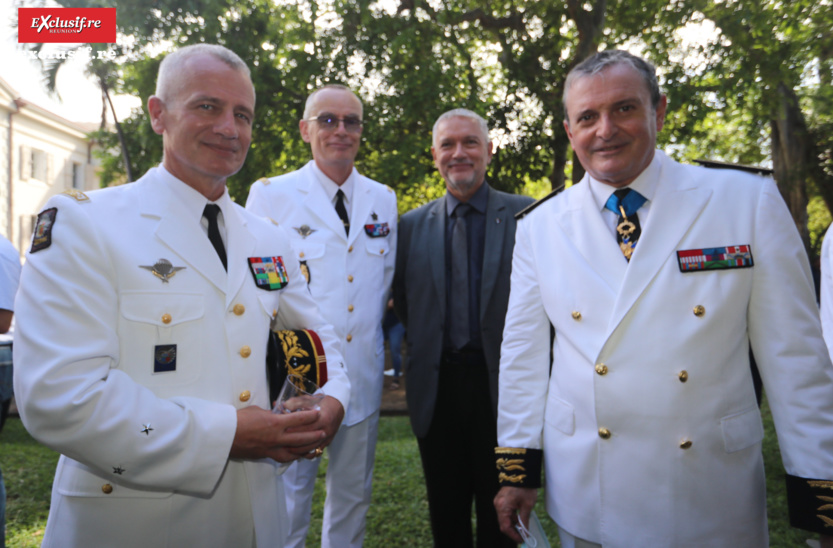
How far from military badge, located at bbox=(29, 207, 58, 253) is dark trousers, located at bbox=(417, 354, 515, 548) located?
7.04ft

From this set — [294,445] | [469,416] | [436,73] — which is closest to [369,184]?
[469,416]

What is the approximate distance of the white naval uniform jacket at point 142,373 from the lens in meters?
1.52

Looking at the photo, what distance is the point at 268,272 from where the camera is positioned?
2088 mm

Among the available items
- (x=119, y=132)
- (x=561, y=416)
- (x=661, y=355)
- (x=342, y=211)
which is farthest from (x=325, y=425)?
(x=119, y=132)

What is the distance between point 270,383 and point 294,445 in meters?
0.32

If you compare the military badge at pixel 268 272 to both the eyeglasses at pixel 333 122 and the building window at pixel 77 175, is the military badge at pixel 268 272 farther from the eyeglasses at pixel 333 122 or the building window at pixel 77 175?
the building window at pixel 77 175

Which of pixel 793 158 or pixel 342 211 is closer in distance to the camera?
pixel 342 211

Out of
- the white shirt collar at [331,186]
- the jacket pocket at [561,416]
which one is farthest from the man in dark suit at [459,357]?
the jacket pocket at [561,416]

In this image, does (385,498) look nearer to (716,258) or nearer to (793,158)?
(716,258)

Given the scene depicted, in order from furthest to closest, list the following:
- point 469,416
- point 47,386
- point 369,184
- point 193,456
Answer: point 369,184, point 469,416, point 193,456, point 47,386

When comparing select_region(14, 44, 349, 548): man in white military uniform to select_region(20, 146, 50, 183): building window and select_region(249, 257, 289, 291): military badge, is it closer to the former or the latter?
select_region(249, 257, 289, 291): military badge

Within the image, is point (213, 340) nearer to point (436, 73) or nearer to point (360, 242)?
point (360, 242)

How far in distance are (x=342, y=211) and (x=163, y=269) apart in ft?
5.85

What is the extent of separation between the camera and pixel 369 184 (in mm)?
3689
